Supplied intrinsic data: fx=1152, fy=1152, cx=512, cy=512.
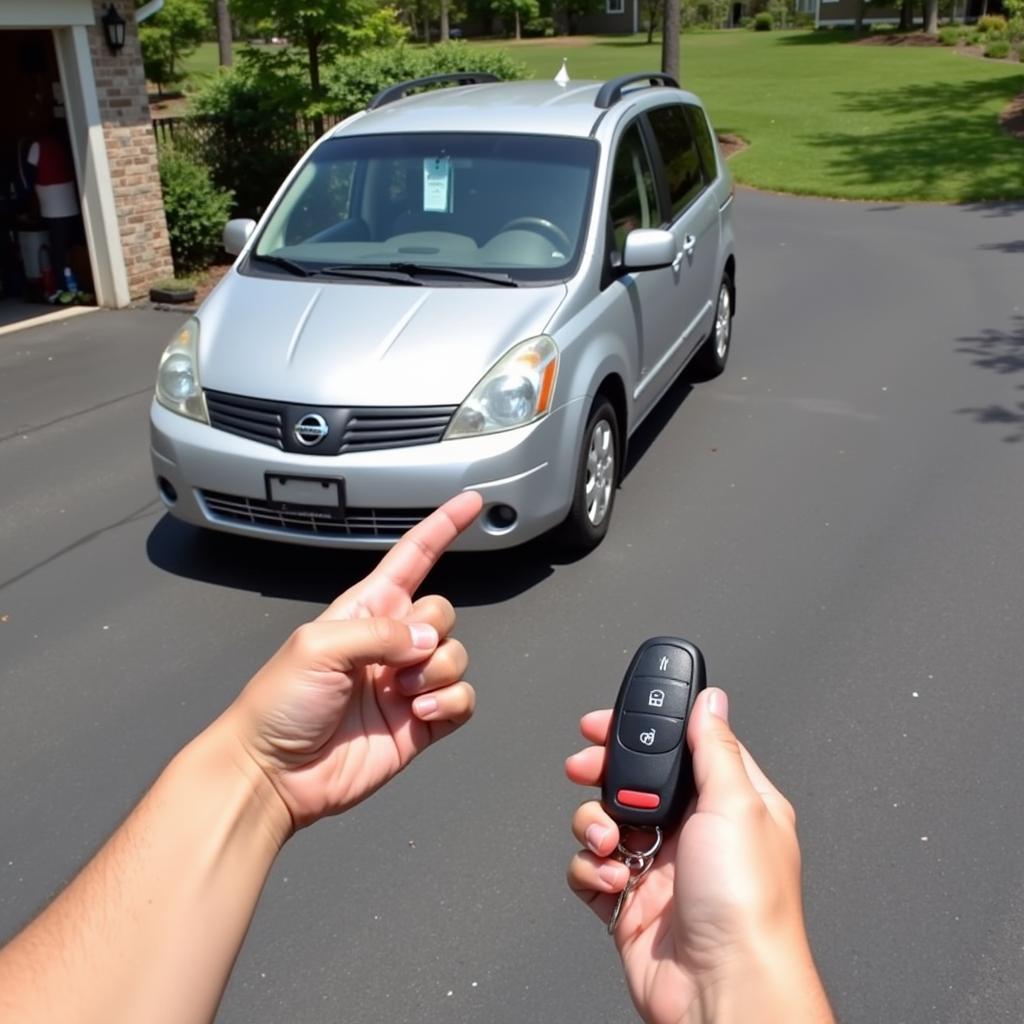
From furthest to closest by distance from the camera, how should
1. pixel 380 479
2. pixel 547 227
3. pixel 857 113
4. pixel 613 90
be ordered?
1. pixel 857 113
2. pixel 613 90
3. pixel 547 227
4. pixel 380 479

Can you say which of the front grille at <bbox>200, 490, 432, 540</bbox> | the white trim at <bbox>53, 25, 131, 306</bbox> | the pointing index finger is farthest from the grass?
the pointing index finger

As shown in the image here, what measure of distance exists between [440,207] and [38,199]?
6810 mm

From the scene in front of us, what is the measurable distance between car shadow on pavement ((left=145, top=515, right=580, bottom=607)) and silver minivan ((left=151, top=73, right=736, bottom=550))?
0.93ft

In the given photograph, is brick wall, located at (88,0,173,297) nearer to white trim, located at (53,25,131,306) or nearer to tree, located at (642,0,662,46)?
white trim, located at (53,25,131,306)

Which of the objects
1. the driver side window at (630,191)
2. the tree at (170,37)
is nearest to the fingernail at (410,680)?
the driver side window at (630,191)

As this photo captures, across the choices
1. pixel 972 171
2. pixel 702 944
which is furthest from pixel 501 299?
pixel 972 171

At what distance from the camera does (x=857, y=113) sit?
26.1 metres

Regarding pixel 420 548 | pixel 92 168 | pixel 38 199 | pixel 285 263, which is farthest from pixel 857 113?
pixel 420 548

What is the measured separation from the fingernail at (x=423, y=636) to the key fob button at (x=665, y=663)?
33 centimetres

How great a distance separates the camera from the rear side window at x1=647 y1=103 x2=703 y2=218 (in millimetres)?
6809

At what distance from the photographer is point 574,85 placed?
721 cm

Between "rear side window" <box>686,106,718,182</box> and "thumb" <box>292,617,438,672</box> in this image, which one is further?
"rear side window" <box>686,106,718,182</box>

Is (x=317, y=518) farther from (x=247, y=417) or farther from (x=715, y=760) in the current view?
(x=715, y=760)

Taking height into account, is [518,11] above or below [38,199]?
above
